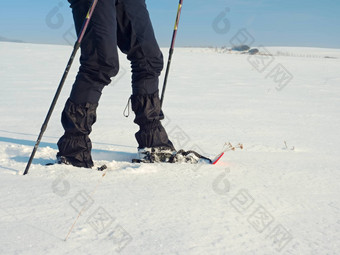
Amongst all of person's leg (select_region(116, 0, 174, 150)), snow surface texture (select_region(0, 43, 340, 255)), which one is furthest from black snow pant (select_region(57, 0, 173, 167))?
snow surface texture (select_region(0, 43, 340, 255))

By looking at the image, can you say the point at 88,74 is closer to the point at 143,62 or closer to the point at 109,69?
the point at 109,69

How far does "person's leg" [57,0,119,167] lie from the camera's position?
5.94ft

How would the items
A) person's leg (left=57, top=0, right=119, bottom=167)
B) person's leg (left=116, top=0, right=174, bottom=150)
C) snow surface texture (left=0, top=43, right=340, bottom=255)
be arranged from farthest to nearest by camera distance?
person's leg (left=116, top=0, right=174, bottom=150) → person's leg (left=57, top=0, right=119, bottom=167) → snow surface texture (left=0, top=43, right=340, bottom=255)

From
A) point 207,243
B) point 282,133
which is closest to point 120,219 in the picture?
point 207,243

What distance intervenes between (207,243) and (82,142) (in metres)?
1.10

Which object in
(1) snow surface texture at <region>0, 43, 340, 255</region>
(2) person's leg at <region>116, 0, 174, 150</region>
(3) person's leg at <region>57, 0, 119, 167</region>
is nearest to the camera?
(1) snow surface texture at <region>0, 43, 340, 255</region>

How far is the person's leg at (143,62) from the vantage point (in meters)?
1.98

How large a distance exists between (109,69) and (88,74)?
0.12m

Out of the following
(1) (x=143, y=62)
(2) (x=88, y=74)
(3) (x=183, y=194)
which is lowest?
(3) (x=183, y=194)

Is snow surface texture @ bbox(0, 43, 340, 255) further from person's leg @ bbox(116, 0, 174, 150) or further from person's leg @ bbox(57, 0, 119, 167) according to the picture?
person's leg @ bbox(116, 0, 174, 150)

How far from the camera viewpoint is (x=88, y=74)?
1.89 metres

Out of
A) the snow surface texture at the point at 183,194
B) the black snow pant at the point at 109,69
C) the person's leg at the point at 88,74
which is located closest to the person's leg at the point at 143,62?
the black snow pant at the point at 109,69

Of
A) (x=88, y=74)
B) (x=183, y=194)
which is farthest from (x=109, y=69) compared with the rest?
(x=183, y=194)

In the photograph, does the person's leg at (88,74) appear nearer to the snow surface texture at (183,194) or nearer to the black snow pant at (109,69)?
the black snow pant at (109,69)
